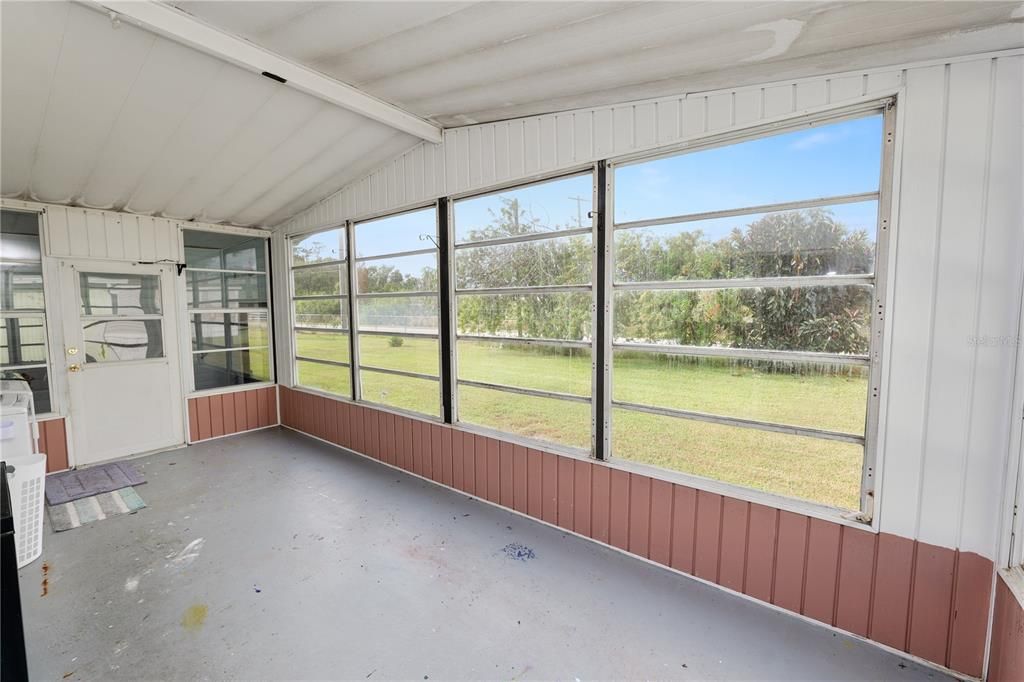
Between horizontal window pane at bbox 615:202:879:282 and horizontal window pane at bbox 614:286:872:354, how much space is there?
0.35ft

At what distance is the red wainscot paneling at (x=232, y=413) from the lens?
502cm

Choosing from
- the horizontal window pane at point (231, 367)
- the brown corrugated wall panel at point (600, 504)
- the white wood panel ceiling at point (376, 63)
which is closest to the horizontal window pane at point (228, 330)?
the horizontal window pane at point (231, 367)

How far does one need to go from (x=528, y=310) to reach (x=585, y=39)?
1.70 m

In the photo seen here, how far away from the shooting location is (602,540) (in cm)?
283

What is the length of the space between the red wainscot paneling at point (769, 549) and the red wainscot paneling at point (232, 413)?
3076 mm

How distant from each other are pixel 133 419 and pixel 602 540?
16.4ft

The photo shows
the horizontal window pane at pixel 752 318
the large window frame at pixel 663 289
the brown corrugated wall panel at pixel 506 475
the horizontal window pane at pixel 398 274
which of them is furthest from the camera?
the horizontal window pane at pixel 398 274

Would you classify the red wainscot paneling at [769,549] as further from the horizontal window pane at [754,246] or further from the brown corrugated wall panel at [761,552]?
the horizontal window pane at [754,246]

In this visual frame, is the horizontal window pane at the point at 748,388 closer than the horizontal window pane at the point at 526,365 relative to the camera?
Yes

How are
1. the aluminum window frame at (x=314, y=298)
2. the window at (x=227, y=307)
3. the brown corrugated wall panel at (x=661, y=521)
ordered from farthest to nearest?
the window at (x=227, y=307)
the aluminum window frame at (x=314, y=298)
the brown corrugated wall panel at (x=661, y=521)

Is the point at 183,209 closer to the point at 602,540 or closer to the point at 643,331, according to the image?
the point at 643,331

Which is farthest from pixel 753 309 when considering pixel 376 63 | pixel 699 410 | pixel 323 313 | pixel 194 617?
pixel 323 313

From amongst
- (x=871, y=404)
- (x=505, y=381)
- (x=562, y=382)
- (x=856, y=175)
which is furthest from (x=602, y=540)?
(x=856, y=175)

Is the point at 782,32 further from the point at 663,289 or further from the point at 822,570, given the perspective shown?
the point at 822,570
